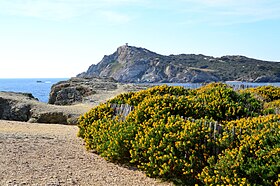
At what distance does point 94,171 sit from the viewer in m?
7.32

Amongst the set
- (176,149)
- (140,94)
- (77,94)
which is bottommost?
(77,94)

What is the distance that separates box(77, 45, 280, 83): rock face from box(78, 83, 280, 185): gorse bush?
94314mm

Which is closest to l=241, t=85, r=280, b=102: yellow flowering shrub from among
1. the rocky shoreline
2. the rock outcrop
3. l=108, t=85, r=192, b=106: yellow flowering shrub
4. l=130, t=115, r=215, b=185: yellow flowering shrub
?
l=108, t=85, r=192, b=106: yellow flowering shrub

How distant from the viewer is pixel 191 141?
6586 mm

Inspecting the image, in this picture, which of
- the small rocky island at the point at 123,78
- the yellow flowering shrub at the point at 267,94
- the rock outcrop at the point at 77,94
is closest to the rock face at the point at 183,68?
the small rocky island at the point at 123,78

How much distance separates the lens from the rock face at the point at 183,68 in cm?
11575

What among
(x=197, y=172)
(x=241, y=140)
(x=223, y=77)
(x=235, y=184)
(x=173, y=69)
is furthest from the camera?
(x=173, y=69)

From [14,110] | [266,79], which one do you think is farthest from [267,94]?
[266,79]

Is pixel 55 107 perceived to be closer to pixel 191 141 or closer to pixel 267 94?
pixel 267 94

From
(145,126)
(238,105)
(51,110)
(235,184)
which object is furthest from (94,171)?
(51,110)

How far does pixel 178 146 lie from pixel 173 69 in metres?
125

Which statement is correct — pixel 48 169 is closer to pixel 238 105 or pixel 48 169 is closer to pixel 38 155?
pixel 38 155

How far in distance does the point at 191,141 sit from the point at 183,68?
123m

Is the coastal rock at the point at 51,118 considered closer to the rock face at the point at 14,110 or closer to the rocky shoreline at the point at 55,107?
the rocky shoreline at the point at 55,107
